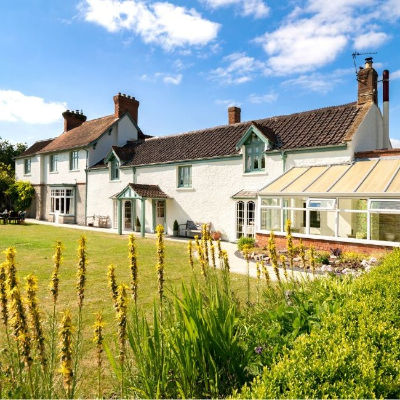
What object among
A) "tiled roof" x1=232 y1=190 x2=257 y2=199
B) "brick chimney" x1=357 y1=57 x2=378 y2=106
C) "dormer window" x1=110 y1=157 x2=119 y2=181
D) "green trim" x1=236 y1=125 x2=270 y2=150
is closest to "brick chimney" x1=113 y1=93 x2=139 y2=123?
"dormer window" x1=110 y1=157 x2=119 y2=181

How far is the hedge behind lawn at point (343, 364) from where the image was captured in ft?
7.32

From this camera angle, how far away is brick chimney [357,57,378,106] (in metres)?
16.6

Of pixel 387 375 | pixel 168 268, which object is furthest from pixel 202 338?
pixel 168 268

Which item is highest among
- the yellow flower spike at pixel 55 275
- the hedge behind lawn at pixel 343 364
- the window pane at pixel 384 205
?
the window pane at pixel 384 205

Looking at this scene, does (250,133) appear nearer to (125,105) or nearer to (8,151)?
(125,105)

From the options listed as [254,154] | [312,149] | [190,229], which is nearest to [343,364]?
[312,149]

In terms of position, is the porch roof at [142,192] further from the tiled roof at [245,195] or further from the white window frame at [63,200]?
the white window frame at [63,200]

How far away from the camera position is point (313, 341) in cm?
283

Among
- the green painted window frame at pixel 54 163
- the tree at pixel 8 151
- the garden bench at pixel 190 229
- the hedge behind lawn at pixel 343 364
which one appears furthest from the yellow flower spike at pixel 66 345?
the tree at pixel 8 151

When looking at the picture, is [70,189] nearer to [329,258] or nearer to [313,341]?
[329,258]

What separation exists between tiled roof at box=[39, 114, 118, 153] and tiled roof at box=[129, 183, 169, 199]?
8283 millimetres

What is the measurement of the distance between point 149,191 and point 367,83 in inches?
571

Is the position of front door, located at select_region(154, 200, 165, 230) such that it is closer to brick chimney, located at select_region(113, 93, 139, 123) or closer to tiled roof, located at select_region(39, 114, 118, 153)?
tiled roof, located at select_region(39, 114, 118, 153)

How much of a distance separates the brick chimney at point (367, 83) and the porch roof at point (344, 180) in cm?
399
